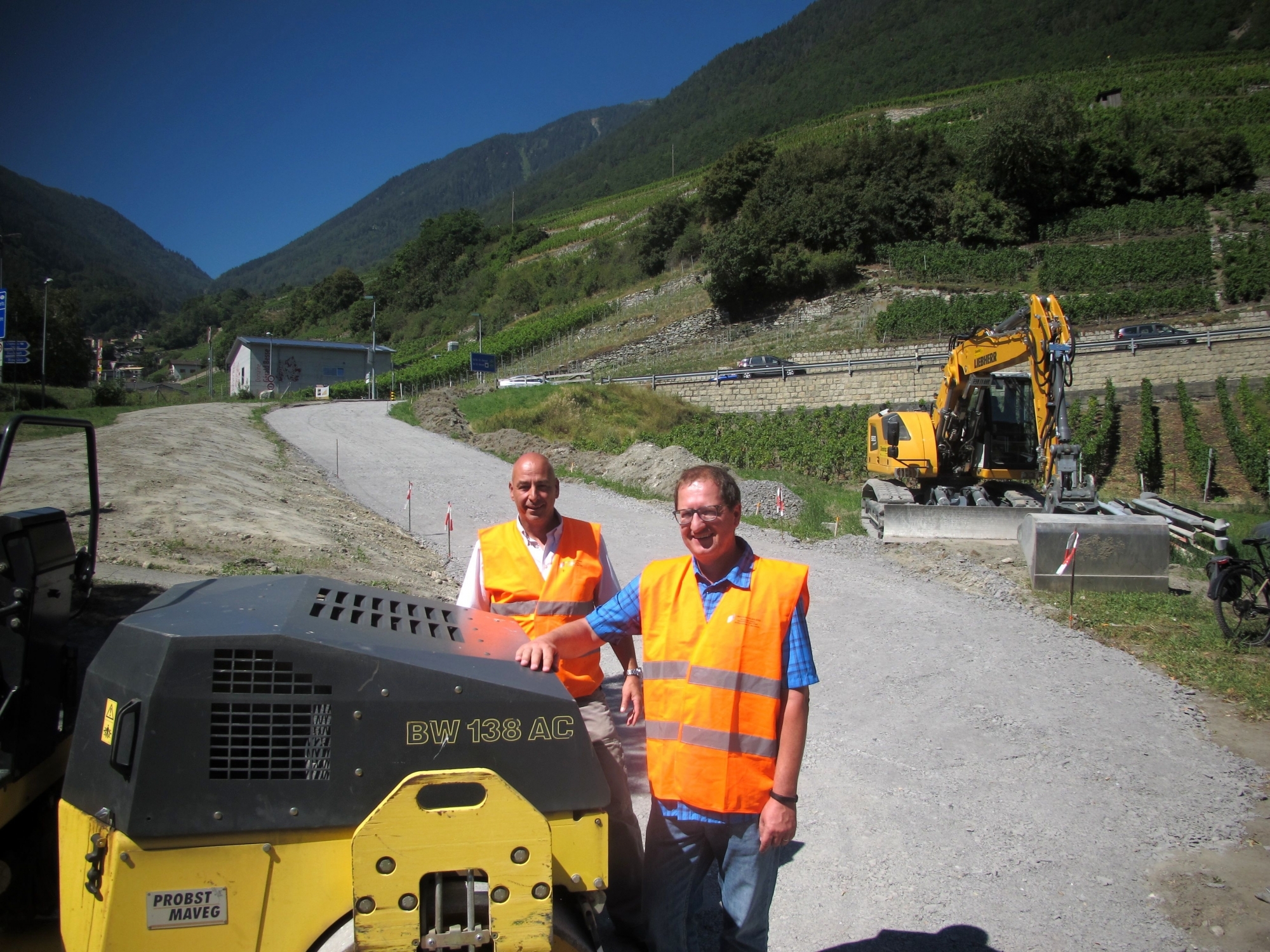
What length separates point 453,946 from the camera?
6.91ft

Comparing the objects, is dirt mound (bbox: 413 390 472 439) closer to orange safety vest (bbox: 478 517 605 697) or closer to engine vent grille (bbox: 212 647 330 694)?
orange safety vest (bbox: 478 517 605 697)

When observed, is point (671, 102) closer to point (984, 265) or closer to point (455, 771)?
point (984, 265)

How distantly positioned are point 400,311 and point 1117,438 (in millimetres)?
84158

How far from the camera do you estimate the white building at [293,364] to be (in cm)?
5481

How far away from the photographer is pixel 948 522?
13266 millimetres

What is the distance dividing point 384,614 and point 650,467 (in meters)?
17.5

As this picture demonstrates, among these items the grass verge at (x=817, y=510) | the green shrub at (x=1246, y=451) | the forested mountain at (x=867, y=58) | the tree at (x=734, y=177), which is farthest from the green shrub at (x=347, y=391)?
the forested mountain at (x=867, y=58)

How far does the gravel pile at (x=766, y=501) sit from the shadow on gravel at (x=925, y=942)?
12.3 metres

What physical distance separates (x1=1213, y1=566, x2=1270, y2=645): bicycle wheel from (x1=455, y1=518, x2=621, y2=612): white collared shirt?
774cm

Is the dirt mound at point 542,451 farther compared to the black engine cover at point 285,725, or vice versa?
the dirt mound at point 542,451

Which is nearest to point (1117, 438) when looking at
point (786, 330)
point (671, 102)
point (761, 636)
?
point (786, 330)

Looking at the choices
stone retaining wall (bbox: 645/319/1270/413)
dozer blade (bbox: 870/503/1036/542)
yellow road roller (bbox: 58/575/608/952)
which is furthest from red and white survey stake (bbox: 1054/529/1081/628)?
stone retaining wall (bbox: 645/319/1270/413)

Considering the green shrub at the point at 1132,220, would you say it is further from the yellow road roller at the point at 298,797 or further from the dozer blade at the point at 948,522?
the yellow road roller at the point at 298,797

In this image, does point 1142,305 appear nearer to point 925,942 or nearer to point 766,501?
point 766,501
